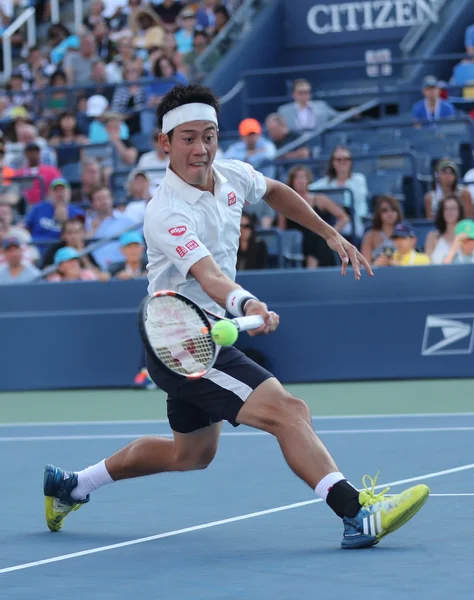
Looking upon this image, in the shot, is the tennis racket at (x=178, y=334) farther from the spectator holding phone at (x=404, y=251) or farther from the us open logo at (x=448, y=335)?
the spectator holding phone at (x=404, y=251)

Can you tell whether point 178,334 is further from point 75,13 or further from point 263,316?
point 75,13

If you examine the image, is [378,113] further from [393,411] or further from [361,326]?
[393,411]

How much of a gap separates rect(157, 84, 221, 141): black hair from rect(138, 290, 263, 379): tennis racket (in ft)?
2.62

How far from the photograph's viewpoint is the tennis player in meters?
5.06

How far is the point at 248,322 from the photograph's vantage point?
177 inches

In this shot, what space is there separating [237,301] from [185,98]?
98 centimetres

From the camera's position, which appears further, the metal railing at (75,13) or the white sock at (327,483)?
the metal railing at (75,13)

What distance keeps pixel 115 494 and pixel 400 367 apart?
17.6 feet

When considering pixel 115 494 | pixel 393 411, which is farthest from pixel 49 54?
pixel 115 494

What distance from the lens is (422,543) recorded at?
5145mm

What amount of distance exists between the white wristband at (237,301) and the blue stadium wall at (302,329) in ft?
22.6

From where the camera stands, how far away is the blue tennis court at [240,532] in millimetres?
4531

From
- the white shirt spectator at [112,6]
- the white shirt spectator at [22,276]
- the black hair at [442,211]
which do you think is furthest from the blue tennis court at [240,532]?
the white shirt spectator at [112,6]

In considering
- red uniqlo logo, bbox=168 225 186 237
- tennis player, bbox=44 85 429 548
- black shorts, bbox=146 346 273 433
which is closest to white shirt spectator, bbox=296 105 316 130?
tennis player, bbox=44 85 429 548
